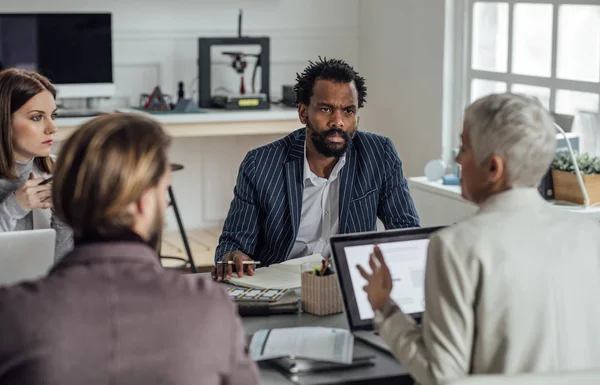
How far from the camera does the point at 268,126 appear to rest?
510 cm

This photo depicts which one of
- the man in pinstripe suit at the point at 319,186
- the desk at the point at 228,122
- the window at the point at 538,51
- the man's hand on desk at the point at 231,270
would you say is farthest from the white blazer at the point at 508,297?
the desk at the point at 228,122

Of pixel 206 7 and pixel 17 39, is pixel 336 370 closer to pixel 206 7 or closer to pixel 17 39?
pixel 17 39

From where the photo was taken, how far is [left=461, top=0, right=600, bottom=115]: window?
3889 mm

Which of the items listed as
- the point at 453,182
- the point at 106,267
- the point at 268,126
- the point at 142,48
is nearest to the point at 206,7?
the point at 142,48

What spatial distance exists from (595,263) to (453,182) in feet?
8.93

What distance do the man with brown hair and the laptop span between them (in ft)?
2.11

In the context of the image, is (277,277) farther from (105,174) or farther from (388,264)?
(105,174)

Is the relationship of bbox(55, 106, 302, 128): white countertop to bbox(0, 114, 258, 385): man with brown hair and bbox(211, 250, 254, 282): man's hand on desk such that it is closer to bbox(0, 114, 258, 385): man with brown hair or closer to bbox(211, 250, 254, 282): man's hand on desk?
bbox(211, 250, 254, 282): man's hand on desk

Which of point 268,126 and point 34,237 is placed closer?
point 34,237

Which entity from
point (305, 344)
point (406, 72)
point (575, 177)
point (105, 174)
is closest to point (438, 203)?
point (575, 177)

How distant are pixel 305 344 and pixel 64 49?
11.2 feet

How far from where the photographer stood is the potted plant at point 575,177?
3.65 m

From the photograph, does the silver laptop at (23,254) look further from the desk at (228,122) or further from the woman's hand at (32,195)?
the desk at (228,122)

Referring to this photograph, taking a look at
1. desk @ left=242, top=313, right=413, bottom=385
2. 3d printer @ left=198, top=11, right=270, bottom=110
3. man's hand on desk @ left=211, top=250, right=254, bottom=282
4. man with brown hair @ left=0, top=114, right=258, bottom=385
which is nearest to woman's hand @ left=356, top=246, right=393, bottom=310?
desk @ left=242, top=313, right=413, bottom=385
